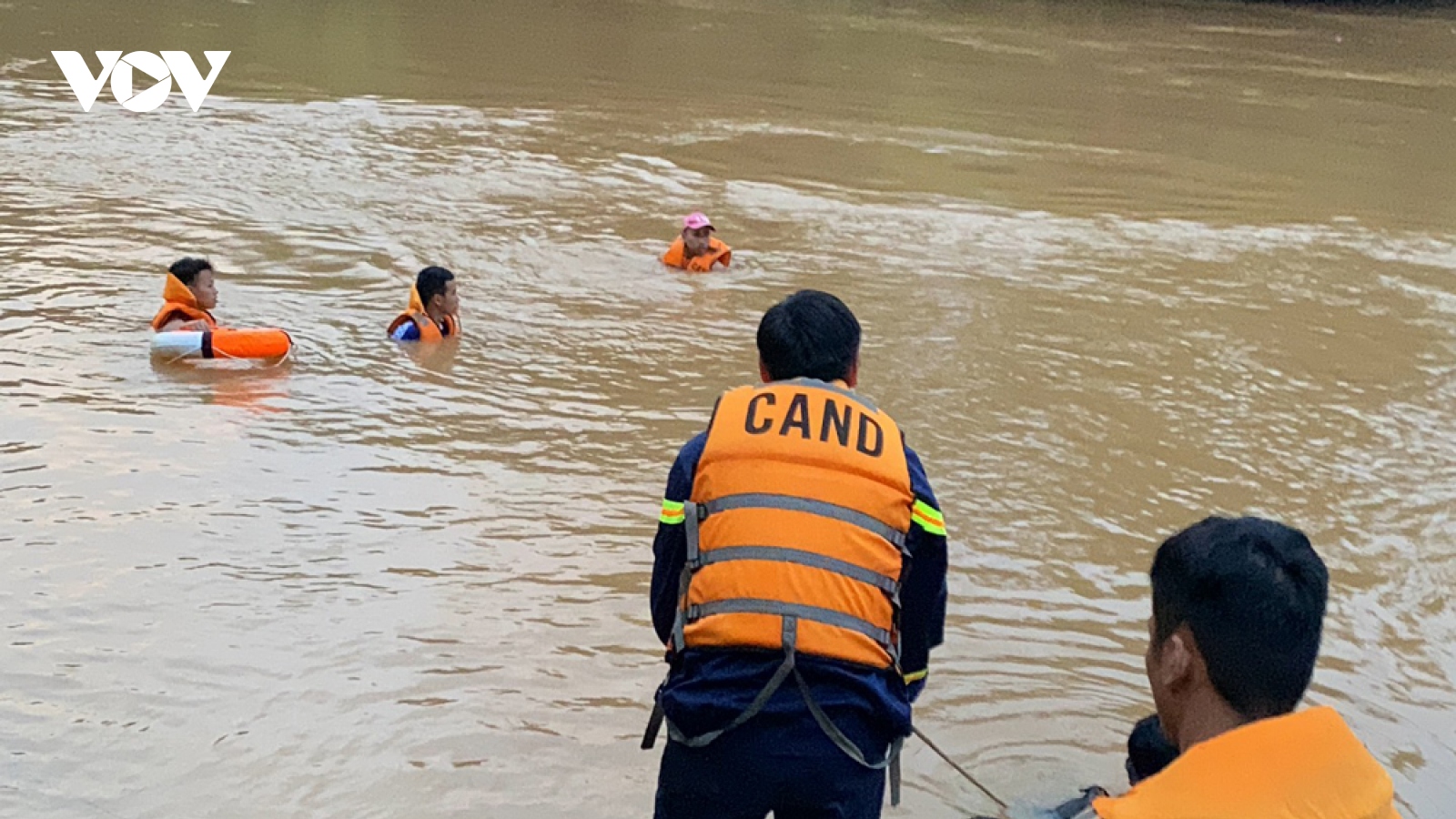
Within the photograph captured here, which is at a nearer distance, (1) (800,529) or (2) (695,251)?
(1) (800,529)

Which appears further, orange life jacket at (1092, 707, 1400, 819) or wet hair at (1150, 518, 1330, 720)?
wet hair at (1150, 518, 1330, 720)

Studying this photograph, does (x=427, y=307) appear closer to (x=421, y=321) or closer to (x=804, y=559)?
(x=421, y=321)

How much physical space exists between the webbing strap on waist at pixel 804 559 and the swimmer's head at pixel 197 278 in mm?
6058

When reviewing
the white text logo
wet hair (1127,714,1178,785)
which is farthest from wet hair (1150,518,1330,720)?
the white text logo

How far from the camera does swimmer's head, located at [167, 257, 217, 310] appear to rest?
801 cm

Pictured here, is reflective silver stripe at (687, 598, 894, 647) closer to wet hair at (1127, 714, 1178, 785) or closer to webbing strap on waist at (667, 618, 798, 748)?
webbing strap on waist at (667, 618, 798, 748)

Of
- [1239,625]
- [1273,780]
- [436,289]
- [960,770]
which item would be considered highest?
[1239,625]

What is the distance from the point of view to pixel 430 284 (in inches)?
324

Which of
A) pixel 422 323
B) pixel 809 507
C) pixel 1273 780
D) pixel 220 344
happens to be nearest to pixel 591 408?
pixel 422 323

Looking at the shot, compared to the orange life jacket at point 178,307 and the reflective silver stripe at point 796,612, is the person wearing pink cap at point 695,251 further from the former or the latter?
the reflective silver stripe at point 796,612

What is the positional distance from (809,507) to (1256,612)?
106 cm

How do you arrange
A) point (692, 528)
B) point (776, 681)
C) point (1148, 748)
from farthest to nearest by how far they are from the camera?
point (1148, 748)
point (692, 528)
point (776, 681)

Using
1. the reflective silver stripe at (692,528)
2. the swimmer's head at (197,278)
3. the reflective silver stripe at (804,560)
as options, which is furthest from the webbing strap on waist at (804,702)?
the swimmer's head at (197,278)

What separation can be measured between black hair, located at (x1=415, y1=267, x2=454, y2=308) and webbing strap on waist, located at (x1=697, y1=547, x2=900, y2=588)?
18.8 ft
